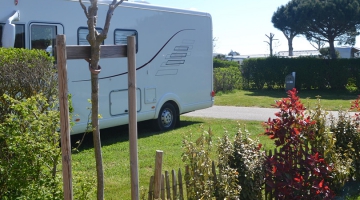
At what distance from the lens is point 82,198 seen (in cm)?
421

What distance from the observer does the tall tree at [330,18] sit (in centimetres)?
2419

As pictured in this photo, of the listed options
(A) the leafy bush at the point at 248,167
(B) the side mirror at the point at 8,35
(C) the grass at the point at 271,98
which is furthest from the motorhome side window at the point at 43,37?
(C) the grass at the point at 271,98

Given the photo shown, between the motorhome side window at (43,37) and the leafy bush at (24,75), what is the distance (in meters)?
2.50

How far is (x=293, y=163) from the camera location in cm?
564

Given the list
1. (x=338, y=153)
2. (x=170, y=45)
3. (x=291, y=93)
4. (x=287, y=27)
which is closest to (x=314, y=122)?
(x=291, y=93)

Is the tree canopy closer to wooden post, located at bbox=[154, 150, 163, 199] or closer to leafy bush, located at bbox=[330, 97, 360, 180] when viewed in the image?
leafy bush, located at bbox=[330, 97, 360, 180]

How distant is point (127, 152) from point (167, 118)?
267 cm

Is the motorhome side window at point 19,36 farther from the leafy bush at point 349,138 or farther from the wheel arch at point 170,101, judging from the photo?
the leafy bush at point 349,138

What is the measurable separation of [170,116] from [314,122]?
20.0 ft

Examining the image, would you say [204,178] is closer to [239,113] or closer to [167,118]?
[167,118]

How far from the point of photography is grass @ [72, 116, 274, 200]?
693 centimetres

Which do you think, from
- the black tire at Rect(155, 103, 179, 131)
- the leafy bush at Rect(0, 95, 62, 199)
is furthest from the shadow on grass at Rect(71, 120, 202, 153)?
the leafy bush at Rect(0, 95, 62, 199)

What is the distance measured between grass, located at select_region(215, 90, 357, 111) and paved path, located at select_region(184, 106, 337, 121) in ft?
3.58

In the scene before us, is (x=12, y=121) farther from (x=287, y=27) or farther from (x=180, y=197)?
(x=287, y=27)
